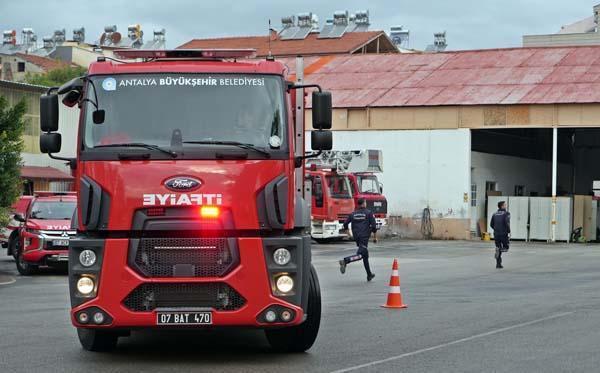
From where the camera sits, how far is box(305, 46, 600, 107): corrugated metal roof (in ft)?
161

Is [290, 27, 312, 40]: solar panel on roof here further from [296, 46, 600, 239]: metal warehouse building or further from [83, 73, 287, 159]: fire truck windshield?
[83, 73, 287, 159]: fire truck windshield

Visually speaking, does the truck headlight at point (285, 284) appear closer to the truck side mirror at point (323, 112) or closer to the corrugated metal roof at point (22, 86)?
the truck side mirror at point (323, 112)

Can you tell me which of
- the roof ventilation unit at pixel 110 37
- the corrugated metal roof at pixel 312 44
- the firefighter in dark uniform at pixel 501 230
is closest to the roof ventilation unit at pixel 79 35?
the roof ventilation unit at pixel 110 37

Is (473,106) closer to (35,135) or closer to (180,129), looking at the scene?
(35,135)

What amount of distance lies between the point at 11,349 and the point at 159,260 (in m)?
2.66

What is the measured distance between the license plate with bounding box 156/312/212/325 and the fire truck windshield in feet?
5.18

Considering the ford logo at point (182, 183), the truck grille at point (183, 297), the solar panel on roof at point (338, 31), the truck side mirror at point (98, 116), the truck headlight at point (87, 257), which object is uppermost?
the solar panel on roof at point (338, 31)

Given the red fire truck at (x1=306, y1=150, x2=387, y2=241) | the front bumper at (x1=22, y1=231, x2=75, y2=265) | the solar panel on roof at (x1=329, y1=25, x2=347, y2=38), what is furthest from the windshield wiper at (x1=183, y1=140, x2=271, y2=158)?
the solar panel on roof at (x1=329, y1=25, x2=347, y2=38)

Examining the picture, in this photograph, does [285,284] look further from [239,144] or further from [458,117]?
[458,117]

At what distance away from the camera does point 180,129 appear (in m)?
11.7

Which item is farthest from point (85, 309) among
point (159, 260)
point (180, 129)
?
point (180, 129)

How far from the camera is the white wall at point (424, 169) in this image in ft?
163

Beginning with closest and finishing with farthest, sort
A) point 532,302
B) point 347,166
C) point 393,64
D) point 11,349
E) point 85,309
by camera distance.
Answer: point 85,309
point 11,349
point 532,302
point 347,166
point 393,64

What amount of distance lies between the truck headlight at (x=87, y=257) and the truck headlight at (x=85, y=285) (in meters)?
0.14
